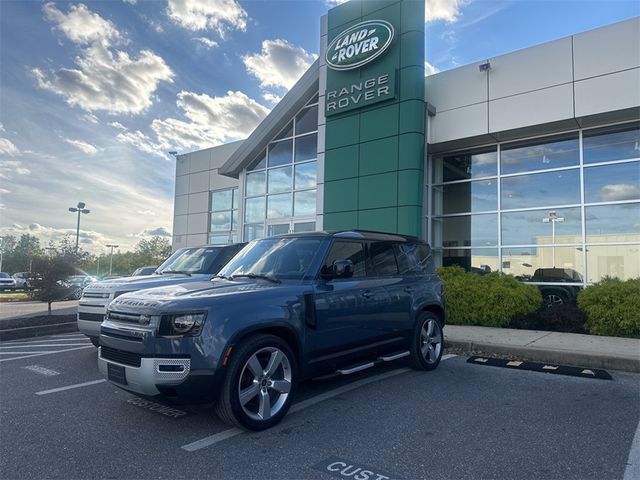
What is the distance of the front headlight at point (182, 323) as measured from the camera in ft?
12.8

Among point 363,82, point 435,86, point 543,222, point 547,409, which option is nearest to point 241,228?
point 363,82

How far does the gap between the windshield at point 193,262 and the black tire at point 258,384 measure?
174 inches

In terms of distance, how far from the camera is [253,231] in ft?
60.5

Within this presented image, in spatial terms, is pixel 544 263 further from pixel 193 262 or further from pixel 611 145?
pixel 193 262

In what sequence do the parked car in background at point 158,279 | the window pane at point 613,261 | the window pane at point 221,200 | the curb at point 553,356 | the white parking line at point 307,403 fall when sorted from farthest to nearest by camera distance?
the window pane at point 221,200, the window pane at point 613,261, the parked car in background at point 158,279, the curb at point 553,356, the white parking line at point 307,403

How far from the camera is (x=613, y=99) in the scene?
1031 centimetres

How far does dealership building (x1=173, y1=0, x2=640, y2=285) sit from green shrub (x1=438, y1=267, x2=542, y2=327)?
5.65ft

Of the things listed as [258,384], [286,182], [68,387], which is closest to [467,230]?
[286,182]

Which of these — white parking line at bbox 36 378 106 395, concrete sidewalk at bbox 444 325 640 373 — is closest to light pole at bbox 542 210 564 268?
concrete sidewalk at bbox 444 325 640 373

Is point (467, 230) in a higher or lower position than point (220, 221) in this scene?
lower

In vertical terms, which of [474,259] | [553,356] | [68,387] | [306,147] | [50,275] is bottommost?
[68,387]

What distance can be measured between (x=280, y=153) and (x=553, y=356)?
12.8m

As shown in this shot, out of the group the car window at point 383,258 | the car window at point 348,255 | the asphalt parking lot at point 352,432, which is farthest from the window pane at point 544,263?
the car window at point 348,255

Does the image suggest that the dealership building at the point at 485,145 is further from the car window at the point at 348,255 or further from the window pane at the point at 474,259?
the car window at the point at 348,255
